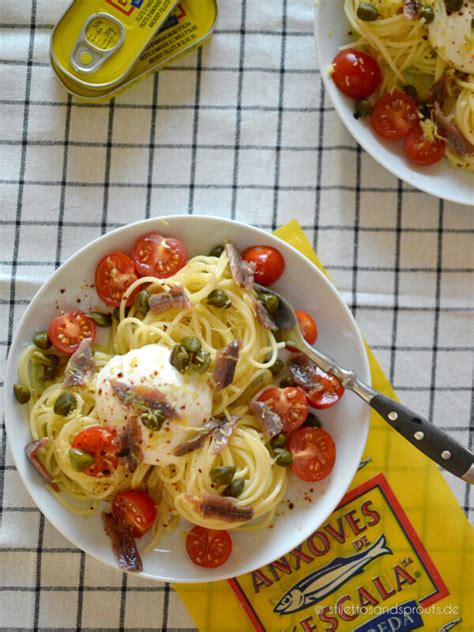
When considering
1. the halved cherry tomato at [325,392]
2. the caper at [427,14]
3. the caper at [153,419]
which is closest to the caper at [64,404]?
the caper at [153,419]

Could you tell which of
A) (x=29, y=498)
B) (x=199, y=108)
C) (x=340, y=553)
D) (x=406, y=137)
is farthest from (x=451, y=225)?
(x=29, y=498)

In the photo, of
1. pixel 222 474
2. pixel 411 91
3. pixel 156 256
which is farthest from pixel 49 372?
pixel 411 91

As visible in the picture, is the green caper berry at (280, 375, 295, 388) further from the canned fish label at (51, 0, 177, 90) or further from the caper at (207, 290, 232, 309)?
the canned fish label at (51, 0, 177, 90)

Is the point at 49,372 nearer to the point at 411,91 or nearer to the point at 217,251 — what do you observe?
the point at 217,251

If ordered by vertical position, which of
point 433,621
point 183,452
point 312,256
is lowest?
point 433,621

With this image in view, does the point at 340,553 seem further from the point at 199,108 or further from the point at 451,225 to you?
the point at 199,108
